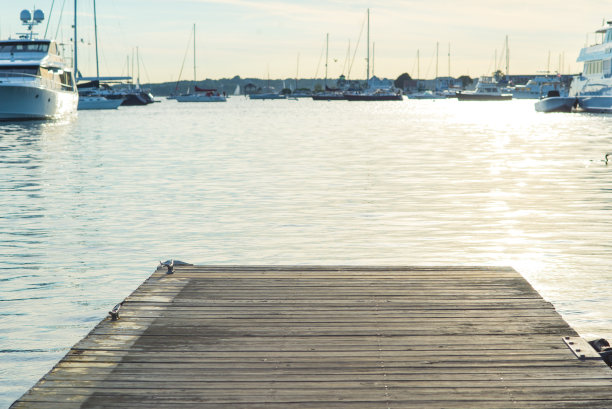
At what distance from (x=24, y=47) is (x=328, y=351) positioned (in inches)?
2144

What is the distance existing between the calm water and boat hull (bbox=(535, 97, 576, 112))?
4626 centimetres

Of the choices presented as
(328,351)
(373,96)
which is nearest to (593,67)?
(328,351)

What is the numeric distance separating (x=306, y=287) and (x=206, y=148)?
1160 inches

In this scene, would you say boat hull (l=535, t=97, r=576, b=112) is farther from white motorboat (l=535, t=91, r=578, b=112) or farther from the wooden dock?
the wooden dock

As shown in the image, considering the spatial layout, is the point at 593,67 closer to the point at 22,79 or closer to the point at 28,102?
the point at 28,102

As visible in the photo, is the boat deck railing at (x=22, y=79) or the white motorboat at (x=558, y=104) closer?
the boat deck railing at (x=22, y=79)

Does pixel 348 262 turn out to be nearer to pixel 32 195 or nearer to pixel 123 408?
pixel 123 408

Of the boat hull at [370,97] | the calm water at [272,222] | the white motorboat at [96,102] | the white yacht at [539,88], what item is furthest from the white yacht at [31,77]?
the boat hull at [370,97]

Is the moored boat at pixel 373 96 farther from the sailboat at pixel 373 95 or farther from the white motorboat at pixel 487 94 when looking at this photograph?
the white motorboat at pixel 487 94

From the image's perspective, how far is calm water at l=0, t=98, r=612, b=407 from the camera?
9.15m

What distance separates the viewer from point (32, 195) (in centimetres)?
1916

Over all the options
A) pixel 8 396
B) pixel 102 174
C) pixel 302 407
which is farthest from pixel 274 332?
pixel 102 174

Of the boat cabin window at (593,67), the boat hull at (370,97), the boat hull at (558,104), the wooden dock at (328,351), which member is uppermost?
the boat cabin window at (593,67)

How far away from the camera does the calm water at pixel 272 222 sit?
360 inches
